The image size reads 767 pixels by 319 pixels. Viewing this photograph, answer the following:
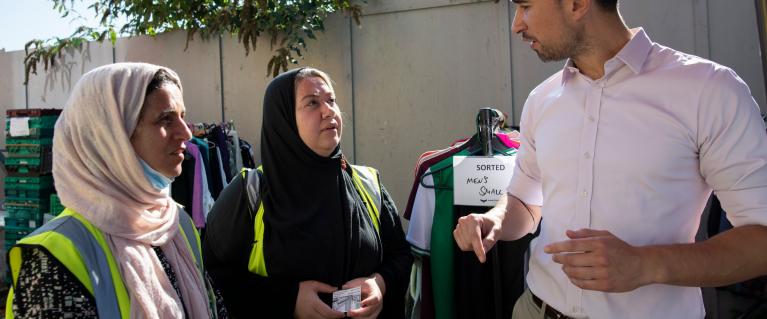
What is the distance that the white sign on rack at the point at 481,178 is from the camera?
8.11ft

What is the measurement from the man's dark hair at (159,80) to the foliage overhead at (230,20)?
3.24 m

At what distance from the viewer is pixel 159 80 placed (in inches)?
59.0

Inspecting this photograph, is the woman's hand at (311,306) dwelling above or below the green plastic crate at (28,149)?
below

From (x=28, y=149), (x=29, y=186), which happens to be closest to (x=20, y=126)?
(x=28, y=149)

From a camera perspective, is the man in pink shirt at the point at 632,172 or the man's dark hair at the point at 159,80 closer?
the man in pink shirt at the point at 632,172

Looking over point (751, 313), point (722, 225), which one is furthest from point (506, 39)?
point (751, 313)

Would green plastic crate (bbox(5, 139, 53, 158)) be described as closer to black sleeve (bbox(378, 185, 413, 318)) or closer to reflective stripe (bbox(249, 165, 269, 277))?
reflective stripe (bbox(249, 165, 269, 277))

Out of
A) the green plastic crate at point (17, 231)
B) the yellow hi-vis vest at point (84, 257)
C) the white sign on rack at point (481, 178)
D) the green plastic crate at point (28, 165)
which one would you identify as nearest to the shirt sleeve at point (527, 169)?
the white sign on rack at point (481, 178)

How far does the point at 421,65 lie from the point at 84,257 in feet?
12.3

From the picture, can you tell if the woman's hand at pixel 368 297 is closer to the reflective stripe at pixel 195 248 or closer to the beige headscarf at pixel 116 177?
the reflective stripe at pixel 195 248

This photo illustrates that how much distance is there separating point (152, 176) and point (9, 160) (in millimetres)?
4367

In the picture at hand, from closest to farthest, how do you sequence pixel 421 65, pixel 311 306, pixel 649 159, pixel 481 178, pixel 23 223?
pixel 649 159 → pixel 311 306 → pixel 481 178 → pixel 421 65 → pixel 23 223

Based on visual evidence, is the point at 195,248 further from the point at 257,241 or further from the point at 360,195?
the point at 360,195

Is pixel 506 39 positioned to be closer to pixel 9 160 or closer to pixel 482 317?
pixel 482 317
